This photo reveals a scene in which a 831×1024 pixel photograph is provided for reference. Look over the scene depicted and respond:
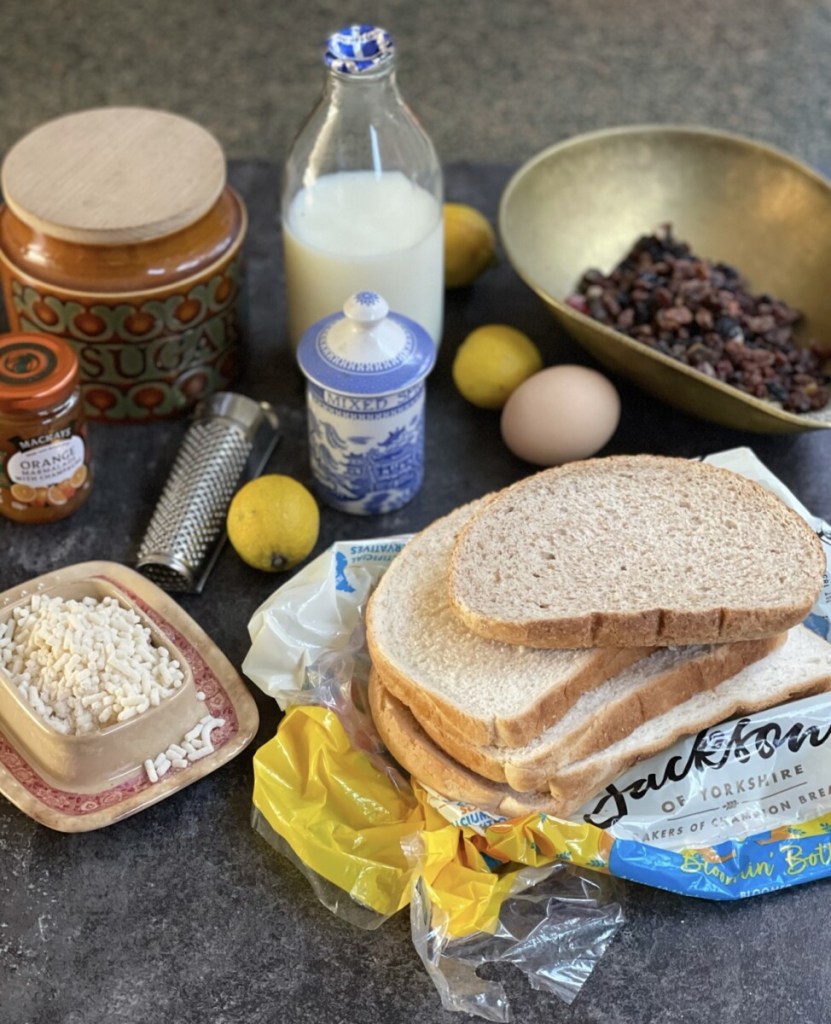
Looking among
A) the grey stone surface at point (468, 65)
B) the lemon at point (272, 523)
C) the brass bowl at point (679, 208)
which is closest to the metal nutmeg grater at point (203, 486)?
the lemon at point (272, 523)

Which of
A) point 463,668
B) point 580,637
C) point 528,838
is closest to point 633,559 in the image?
point 580,637

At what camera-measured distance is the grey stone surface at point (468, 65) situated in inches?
134

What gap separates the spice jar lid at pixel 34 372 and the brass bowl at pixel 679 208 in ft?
2.35

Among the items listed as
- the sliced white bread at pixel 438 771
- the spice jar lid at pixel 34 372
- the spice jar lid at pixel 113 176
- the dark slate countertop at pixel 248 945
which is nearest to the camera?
the dark slate countertop at pixel 248 945

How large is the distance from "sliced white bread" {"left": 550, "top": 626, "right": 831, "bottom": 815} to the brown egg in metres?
0.43

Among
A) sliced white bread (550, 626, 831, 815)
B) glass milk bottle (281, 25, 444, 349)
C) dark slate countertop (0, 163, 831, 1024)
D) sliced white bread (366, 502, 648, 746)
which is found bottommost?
dark slate countertop (0, 163, 831, 1024)

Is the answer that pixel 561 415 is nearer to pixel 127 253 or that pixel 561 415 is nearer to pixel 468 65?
pixel 127 253

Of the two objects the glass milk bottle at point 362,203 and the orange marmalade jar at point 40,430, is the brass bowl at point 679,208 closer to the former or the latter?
the glass milk bottle at point 362,203

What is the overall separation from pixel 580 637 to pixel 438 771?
0.22 m

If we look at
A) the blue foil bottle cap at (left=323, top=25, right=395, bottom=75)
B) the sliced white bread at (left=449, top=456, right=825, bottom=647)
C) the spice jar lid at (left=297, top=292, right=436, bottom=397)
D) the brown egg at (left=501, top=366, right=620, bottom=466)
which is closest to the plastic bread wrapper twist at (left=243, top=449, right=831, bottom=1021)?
the sliced white bread at (left=449, top=456, right=825, bottom=647)

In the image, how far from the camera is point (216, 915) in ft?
4.36

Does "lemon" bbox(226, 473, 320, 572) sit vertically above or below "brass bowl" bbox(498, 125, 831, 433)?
below

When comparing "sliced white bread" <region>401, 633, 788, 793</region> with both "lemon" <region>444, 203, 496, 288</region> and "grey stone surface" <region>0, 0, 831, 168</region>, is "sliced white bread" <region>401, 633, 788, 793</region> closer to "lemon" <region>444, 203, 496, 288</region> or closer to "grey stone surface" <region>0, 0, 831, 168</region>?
"lemon" <region>444, 203, 496, 288</region>

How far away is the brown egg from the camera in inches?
69.9
